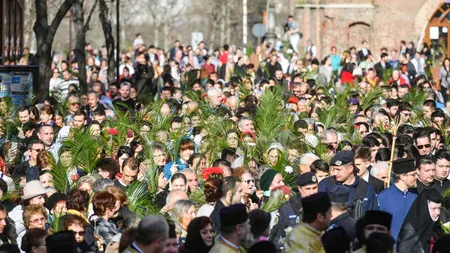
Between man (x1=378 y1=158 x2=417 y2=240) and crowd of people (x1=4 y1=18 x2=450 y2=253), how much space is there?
0.5 inches

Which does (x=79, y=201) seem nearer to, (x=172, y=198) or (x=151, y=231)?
(x=172, y=198)

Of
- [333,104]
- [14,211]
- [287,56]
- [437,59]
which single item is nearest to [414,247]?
[14,211]

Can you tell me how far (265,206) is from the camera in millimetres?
13383

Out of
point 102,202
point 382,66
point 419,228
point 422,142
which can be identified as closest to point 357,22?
point 382,66

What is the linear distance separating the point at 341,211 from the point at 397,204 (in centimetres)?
214

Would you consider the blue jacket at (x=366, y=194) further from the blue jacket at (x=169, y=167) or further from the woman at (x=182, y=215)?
the blue jacket at (x=169, y=167)

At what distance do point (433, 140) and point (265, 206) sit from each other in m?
5.78

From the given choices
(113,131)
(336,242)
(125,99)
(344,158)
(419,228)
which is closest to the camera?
(336,242)

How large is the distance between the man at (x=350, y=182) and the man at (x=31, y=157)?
455 cm

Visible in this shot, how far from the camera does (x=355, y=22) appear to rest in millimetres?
57531

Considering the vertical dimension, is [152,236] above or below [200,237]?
above

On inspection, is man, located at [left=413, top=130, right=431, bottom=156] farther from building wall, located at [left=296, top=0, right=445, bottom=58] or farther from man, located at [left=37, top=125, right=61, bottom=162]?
building wall, located at [left=296, top=0, right=445, bottom=58]

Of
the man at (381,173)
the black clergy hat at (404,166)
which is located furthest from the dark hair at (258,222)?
the man at (381,173)

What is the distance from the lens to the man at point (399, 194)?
44.8 feet
